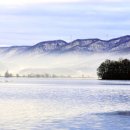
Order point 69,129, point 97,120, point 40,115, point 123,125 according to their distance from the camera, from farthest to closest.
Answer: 1. point 40,115
2. point 97,120
3. point 123,125
4. point 69,129

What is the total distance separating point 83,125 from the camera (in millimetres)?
52375

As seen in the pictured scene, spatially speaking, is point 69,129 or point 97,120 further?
point 97,120

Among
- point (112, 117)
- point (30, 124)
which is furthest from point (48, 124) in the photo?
point (112, 117)

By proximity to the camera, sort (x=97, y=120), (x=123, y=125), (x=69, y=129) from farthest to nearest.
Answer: (x=97, y=120)
(x=123, y=125)
(x=69, y=129)

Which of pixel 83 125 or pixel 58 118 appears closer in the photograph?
pixel 83 125

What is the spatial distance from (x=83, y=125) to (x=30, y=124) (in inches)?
226

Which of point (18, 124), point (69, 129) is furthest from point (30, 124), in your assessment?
point (69, 129)

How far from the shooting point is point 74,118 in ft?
195

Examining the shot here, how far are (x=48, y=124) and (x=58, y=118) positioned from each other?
6.39 meters

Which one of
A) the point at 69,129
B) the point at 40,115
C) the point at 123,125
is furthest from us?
the point at 40,115

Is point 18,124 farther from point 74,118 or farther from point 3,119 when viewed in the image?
point 74,118

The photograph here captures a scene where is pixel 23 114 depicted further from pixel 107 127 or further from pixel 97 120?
pixel 107 127

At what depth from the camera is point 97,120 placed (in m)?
57.2

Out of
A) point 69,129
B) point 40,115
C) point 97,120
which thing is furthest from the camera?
point 40,115
